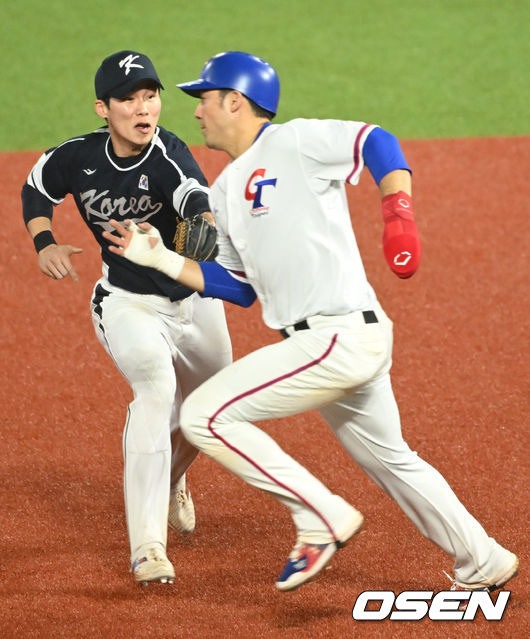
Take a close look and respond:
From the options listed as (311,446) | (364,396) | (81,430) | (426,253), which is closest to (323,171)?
(364,396)

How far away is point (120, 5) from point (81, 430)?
9126 mm

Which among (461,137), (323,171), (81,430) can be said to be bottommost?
(81,430)

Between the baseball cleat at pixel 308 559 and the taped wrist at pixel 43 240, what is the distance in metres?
1.75

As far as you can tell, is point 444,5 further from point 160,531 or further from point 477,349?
point 160,531

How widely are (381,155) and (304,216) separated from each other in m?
0.33

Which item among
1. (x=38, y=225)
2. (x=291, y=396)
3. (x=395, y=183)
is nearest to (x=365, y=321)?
(x=291, y=396)

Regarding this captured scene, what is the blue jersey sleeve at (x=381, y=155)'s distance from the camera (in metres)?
3.59

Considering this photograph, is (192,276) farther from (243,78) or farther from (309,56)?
(309,56)

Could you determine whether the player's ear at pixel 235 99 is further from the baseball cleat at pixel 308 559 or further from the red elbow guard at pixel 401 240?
the baseball cleat at pixel 308 559

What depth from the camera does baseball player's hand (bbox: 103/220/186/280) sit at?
12.6 feet

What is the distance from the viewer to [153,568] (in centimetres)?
412

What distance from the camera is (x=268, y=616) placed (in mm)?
3941

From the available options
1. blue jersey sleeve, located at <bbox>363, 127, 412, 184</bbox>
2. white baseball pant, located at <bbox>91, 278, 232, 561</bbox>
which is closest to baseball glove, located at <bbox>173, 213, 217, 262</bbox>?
white baseball pant, located at <bbox>91, 278, 232, 561</bbox>

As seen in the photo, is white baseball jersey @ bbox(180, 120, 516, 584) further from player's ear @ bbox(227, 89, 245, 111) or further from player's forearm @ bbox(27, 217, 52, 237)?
player's forearm @ bbox(27, 217, 52, 237)
